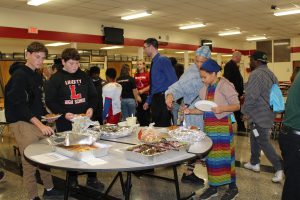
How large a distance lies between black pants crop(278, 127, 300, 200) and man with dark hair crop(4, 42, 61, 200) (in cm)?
194

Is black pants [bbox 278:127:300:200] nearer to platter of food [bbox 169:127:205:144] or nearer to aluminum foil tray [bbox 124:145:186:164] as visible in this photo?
platter of food [bbox 169:127:205:144]

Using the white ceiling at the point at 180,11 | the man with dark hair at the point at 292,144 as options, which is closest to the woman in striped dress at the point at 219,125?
the man with dark hair at the point at 292,144

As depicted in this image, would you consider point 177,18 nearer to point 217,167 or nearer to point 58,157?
point 217,167

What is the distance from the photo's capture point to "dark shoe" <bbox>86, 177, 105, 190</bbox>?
373cm

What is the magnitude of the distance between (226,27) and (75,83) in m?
10.4

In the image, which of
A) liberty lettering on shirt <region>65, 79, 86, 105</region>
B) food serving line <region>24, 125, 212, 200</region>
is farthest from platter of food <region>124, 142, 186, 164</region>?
liberty lettering on shirt <region>65, 79, 86, 105</region>

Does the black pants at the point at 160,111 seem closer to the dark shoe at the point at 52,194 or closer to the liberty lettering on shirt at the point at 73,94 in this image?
the liberty lettering on shirt at the point at 73,94

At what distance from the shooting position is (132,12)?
909 cm

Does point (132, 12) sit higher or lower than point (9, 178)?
A: higher

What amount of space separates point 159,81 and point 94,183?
4.84ft

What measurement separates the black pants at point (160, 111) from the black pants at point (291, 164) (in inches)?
78.9

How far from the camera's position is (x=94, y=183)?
12.5 feet

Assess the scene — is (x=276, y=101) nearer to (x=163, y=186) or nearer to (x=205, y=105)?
(x=205, y=105)

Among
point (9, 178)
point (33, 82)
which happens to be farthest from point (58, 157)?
point (9, 178)
